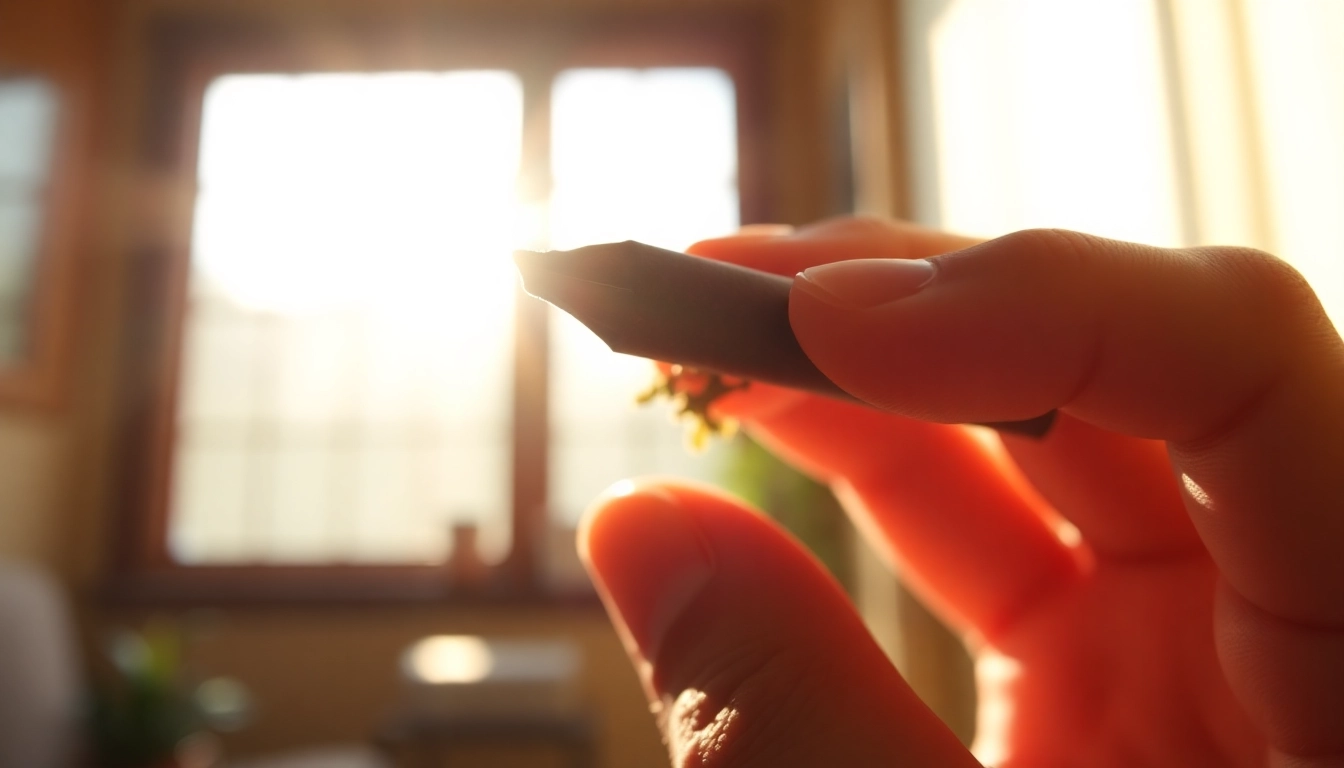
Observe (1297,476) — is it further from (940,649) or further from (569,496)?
(569,496)

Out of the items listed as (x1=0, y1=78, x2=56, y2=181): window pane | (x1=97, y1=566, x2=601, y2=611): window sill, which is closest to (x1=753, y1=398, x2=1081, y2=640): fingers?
(x1=97, y1=566, x2=601, y2=611): window sill

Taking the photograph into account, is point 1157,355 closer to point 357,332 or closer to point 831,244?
point 831,244

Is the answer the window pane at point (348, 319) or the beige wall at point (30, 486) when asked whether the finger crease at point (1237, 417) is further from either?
the beige wall at point (30, 486)

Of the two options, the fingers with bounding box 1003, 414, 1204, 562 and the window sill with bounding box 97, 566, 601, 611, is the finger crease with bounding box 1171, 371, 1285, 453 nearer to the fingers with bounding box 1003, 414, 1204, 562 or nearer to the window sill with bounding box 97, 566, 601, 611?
the fingers with bounding box 1003, 414, 1204, 562

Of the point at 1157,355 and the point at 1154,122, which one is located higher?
the point at 1154,122

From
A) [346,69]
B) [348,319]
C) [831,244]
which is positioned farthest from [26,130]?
[831,244]

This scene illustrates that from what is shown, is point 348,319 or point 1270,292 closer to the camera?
point 1270,292
